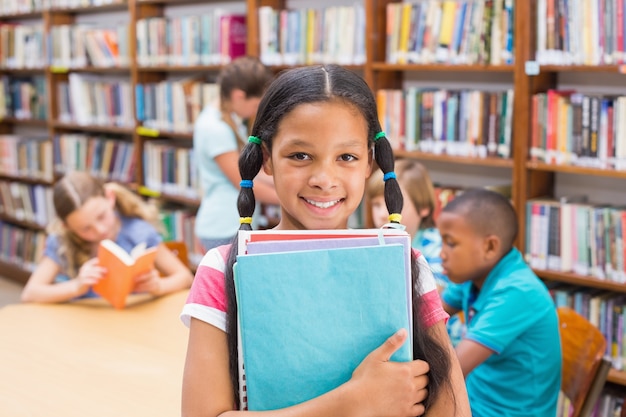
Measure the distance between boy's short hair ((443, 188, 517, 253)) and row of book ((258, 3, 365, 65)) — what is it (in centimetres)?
142

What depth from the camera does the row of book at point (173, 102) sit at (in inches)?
167

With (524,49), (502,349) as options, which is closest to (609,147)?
(524,49)

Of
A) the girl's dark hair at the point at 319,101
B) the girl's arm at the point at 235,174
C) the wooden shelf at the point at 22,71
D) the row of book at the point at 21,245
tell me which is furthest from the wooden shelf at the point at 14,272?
the girl's dark hair at the point at 319,101

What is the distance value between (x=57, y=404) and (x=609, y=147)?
1.95 metres

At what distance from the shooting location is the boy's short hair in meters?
2.08

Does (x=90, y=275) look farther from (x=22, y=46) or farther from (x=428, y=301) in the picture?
(x=22, y=46)

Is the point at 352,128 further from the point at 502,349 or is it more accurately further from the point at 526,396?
the point at 526,396

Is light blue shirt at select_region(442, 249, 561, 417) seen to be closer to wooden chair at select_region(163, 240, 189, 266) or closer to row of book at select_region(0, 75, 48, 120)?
wooden chair at select_region(163, 240, 189, 266)

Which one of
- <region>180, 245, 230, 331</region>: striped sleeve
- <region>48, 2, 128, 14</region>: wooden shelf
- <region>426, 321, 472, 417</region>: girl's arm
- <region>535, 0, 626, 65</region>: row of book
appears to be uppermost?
<region>48, 2, 128, 14</region>: wooden shelf

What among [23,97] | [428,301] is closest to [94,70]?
[23,97]

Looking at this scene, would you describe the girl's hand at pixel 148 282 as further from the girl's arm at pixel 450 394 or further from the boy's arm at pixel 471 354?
the girl's arm at pixel 450 394

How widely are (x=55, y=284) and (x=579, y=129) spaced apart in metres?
1.86

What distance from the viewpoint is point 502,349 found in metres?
1.84

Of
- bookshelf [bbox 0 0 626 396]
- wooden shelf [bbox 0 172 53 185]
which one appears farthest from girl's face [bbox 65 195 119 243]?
wooden shelf [bbox 0 172 53 185]
